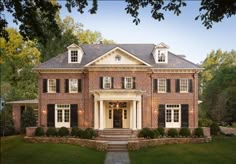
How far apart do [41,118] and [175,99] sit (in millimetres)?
12267

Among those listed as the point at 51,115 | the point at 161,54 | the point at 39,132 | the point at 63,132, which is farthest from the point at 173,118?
the point at 39,132

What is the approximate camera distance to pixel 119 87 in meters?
25.6

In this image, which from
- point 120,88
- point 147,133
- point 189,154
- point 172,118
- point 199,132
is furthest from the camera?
point 172,118

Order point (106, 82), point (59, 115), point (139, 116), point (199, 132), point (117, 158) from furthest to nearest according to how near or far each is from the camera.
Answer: point (59, 115) → point (106, 82) → point (139, 116) → point (199, 132) → point (117, 158)

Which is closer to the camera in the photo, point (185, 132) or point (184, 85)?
point (185, 132)

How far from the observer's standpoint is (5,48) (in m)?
37.7

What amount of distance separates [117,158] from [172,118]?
31.5 feet

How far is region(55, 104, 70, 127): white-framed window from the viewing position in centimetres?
2620

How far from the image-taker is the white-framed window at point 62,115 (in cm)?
2620

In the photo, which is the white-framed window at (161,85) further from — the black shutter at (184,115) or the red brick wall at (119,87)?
the black shutter at (184,115)

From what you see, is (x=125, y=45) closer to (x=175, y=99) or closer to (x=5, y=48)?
(x=175, y=99)

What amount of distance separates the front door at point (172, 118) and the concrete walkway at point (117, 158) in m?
7.52

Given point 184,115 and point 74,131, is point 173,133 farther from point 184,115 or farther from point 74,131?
point 74,131

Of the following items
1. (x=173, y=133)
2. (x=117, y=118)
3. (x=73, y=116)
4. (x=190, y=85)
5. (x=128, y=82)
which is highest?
(x=128, y=82)
